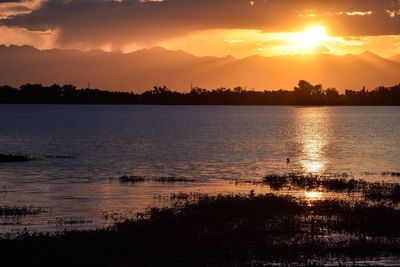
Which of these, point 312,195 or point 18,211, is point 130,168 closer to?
point 312,195

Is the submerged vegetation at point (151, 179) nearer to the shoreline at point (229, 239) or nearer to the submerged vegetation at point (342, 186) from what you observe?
the submerged vegetation at point (342, 186)

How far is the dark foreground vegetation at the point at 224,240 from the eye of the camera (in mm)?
28234

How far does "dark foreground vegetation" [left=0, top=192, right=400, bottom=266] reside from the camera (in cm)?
2823

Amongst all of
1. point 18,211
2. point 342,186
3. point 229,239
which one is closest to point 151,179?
point 342,186

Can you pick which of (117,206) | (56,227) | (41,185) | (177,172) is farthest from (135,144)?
(56,227)

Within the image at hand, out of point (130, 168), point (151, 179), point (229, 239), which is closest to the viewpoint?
point (229, 239)

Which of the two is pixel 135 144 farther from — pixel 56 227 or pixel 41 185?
pixel 56 227

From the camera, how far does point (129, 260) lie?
27.7 metres

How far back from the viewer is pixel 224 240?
32.0 m

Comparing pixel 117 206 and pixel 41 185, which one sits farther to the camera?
pixel 41 185

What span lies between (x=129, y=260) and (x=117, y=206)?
1972 centimetres

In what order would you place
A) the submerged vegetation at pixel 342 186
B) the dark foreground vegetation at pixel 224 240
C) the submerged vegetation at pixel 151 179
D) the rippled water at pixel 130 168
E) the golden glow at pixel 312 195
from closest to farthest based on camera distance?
the dark foreground vegetation at pixel 224 240, the rippled water at pixel 130 168, the golden glow at pixel 312 195, the submerged vegetation at pixel 342 186, the submerged vegetation at pixel 151 179

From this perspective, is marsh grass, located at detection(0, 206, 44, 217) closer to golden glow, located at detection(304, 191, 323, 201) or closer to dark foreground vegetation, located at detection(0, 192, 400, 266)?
dark foreground vegetation, located at detection(0, 192, 400, 266)

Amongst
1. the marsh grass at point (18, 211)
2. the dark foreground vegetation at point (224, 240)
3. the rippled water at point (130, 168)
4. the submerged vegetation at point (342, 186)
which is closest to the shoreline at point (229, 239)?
the dark foreground vegetation at point (224, 240)
